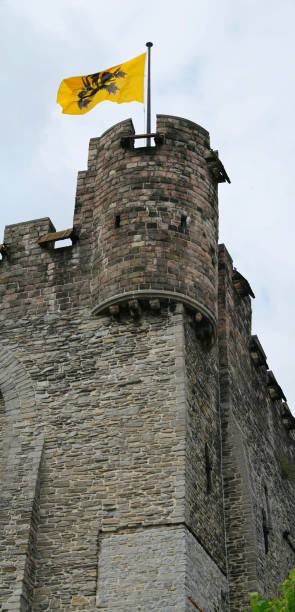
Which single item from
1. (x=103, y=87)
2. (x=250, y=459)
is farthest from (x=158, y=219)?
(x=250, y=459)

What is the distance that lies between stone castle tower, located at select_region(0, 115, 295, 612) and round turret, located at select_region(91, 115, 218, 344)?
3cm

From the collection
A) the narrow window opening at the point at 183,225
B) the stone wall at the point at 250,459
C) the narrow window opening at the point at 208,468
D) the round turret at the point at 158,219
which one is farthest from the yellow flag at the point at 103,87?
the narrow window opening at the point at 208,468

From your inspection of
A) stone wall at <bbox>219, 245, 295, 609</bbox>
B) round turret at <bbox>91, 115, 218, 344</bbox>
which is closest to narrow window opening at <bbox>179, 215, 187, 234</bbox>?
round turret at <bbox>91, 115, 218, 344</bbox>

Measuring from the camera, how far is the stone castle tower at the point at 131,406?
1586 centimetres

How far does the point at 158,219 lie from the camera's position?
61.4ft

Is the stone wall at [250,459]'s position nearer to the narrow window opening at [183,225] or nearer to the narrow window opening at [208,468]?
the narrow window opening at [208,468]

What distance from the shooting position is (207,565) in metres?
16.4

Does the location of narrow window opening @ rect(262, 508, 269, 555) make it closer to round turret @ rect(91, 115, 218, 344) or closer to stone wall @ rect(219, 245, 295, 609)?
→ stone wall @ rect(219, 245, 295, 609)

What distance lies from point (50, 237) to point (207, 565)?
782cm

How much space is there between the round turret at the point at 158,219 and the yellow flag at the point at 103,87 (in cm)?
109

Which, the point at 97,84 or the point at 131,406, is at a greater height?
the point at 97,84

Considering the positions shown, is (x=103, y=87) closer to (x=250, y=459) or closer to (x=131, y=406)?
(x=131, y=406)

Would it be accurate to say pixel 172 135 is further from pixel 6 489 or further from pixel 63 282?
pixel 6 489

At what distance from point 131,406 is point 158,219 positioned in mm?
3922
